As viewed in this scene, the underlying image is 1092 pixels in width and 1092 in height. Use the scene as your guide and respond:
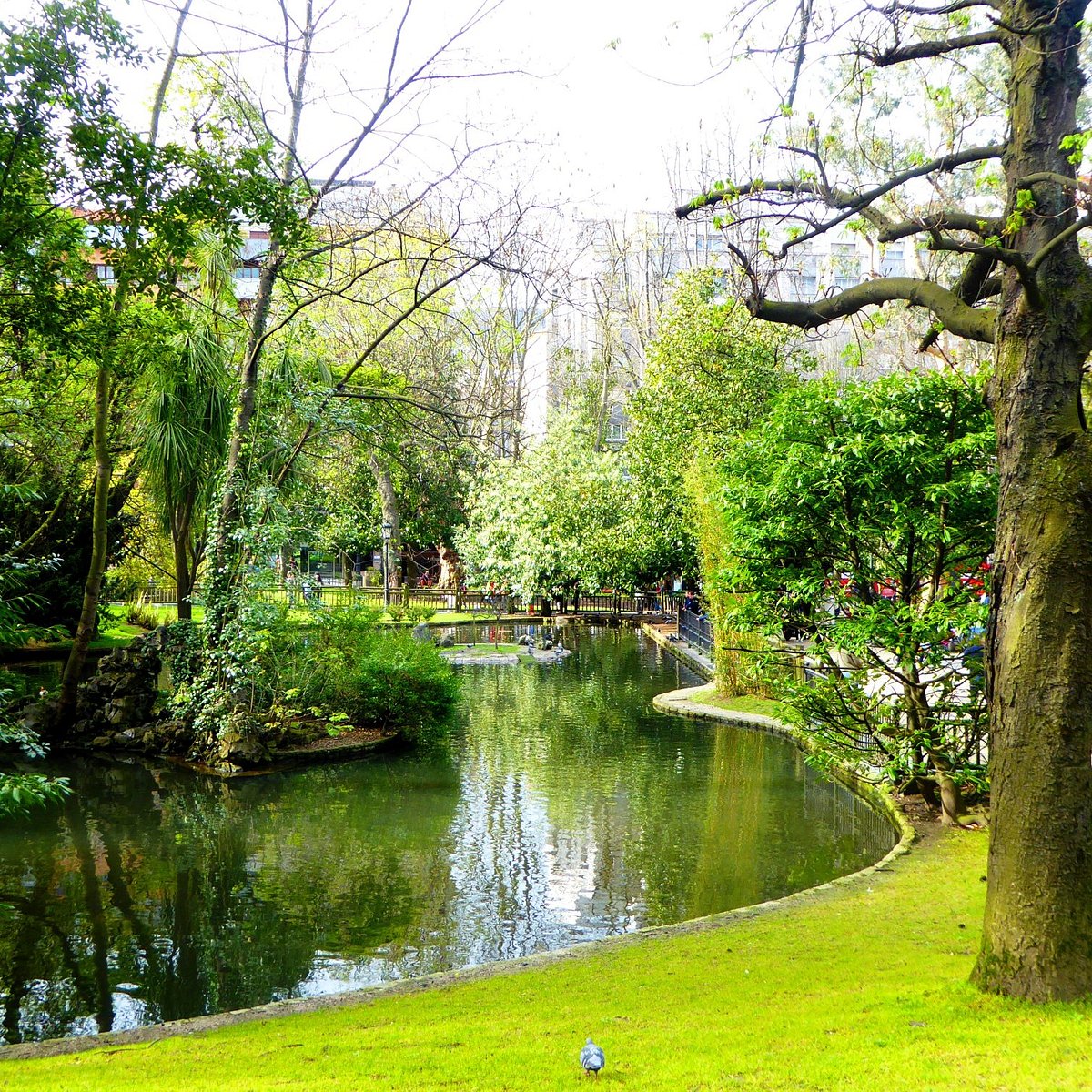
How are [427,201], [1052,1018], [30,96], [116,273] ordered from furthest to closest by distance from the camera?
[427,201] → [116,273] → [30,96] → [1052,1018]

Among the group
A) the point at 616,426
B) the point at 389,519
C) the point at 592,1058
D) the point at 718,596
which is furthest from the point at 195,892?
the point at 616,426

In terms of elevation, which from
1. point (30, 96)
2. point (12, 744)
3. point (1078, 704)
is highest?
point (30, 96)

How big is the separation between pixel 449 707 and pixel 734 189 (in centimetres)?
1207

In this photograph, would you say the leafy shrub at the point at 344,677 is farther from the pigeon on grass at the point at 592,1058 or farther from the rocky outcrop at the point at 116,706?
the pigeon on grass at the point at 592,1058

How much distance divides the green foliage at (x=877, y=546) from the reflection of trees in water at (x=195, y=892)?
465 centimetres

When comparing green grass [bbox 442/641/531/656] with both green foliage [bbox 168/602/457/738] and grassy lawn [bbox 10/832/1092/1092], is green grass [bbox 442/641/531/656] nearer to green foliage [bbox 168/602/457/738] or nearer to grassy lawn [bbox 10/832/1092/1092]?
green foliage [bbox 168/602/457/738]

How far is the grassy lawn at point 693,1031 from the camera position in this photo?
4.16 metres

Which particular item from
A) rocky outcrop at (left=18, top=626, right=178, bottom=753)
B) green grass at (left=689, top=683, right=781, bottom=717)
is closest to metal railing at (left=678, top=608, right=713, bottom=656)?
green grass at (left=689, top=683, right=781, bottom=717)

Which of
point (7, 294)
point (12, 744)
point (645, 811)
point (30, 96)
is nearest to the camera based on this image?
point (30, 96)

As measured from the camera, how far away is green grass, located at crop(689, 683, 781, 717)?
1798 centimetres

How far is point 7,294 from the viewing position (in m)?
8.13

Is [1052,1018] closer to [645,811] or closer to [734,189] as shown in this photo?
[734,189]

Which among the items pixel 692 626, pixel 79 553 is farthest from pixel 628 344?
pixel 79 553

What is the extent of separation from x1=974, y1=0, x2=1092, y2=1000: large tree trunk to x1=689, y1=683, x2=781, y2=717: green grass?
12.5 meters
